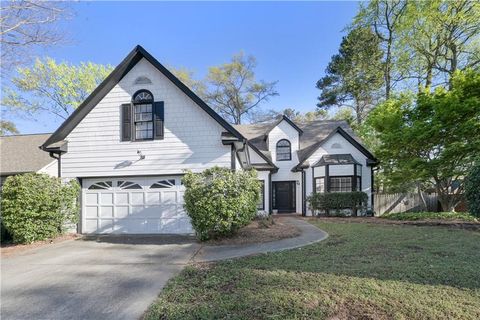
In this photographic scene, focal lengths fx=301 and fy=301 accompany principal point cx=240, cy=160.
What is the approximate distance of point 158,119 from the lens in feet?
36.4

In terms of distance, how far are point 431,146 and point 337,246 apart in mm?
10230

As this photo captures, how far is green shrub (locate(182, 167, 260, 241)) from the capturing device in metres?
8.75

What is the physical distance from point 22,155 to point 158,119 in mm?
11121

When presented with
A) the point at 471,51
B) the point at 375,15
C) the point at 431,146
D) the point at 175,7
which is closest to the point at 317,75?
the point at 375,15

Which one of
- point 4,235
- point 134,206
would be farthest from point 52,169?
point 134,206

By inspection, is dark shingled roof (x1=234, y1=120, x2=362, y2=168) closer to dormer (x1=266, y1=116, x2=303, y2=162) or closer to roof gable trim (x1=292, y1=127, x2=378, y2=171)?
roof gable trim (x1=292, y1=127, x2=378, y2=171)

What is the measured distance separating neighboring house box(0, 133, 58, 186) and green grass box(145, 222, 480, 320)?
12692 millimetres

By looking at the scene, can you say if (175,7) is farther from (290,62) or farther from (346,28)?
(346,28)

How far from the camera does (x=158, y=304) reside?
4.44 metres

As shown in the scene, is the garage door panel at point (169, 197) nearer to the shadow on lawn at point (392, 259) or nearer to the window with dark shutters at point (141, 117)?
the window with dark shutters at point (141, 117)

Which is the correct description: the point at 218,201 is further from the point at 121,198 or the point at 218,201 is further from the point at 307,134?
the point at 307,134

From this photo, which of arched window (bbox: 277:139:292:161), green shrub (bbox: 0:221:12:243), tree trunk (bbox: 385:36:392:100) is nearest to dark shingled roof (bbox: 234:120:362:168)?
arched window (bbox: 277:139:292:161)

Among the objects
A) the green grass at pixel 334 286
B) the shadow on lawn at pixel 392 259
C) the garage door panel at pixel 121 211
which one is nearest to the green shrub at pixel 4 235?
the garage door panel at pixel 121 211

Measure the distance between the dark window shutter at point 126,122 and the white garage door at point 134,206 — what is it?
1577 mm
